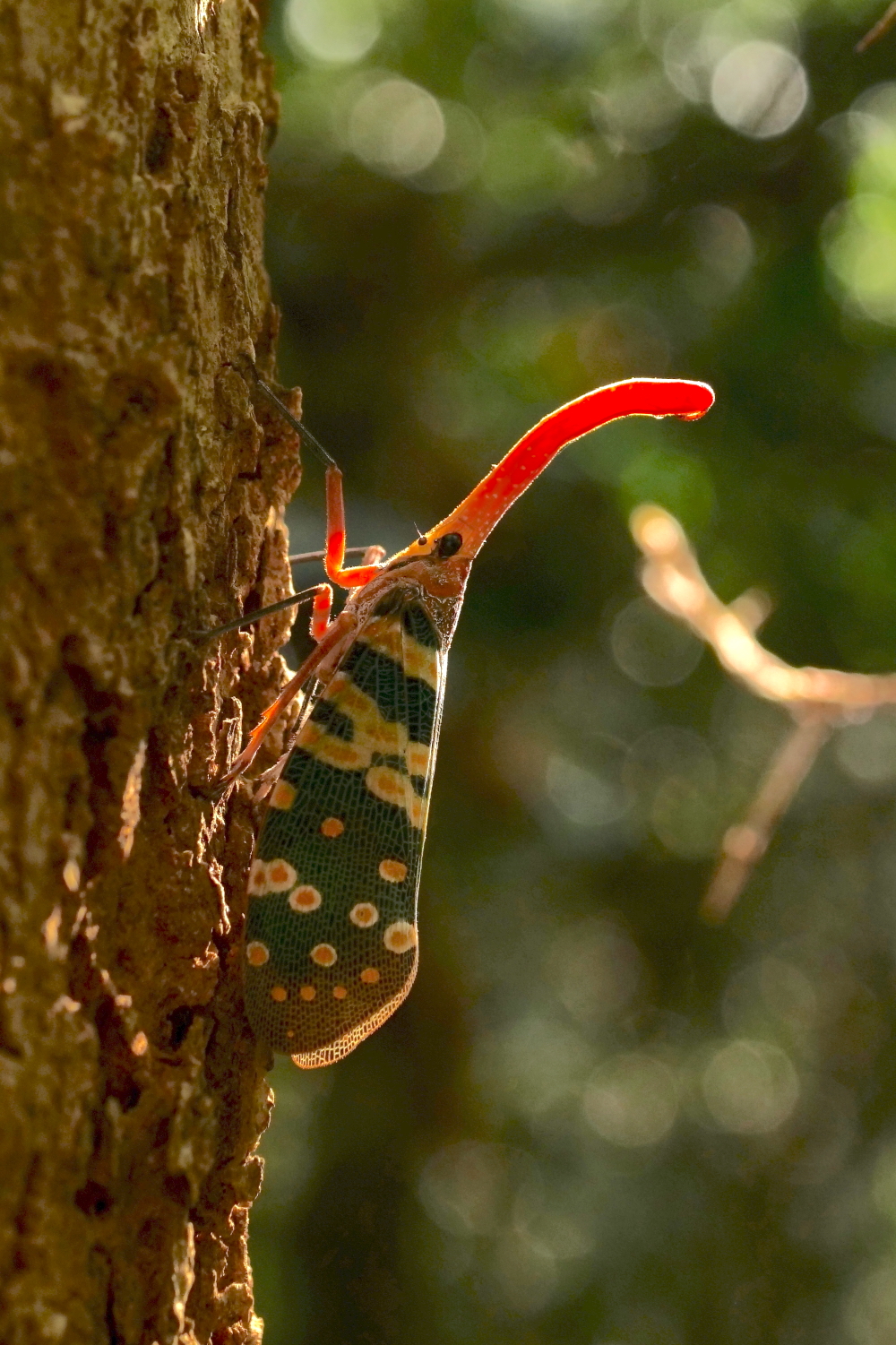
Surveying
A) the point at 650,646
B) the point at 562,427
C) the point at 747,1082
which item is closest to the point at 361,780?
the point at 562,427

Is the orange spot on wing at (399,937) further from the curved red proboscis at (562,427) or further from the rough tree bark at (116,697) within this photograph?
the curved red proboscis at (562,427)

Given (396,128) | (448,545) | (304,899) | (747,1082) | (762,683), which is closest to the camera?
(304,899)

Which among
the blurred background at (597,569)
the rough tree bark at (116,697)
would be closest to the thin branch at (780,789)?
the rough tree bark at (116,697)

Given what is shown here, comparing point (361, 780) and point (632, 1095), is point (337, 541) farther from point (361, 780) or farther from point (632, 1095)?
point (632, 1095)

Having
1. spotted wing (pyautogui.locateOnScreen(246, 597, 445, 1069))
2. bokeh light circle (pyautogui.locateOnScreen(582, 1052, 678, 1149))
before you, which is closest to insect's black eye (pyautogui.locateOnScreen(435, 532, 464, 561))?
spotted wing (pyautogui.locateOnScreen(246, 597, 445, 1069))

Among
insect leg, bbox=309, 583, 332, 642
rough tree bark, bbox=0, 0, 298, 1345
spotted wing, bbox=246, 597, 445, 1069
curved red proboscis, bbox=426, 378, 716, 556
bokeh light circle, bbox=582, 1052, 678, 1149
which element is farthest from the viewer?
bokeh light circle, bbox=582, 1052, 678, 1149

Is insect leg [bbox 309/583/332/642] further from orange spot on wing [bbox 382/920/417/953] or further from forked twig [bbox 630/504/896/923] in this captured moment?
forked twig [bbox 630/504/896/923]
